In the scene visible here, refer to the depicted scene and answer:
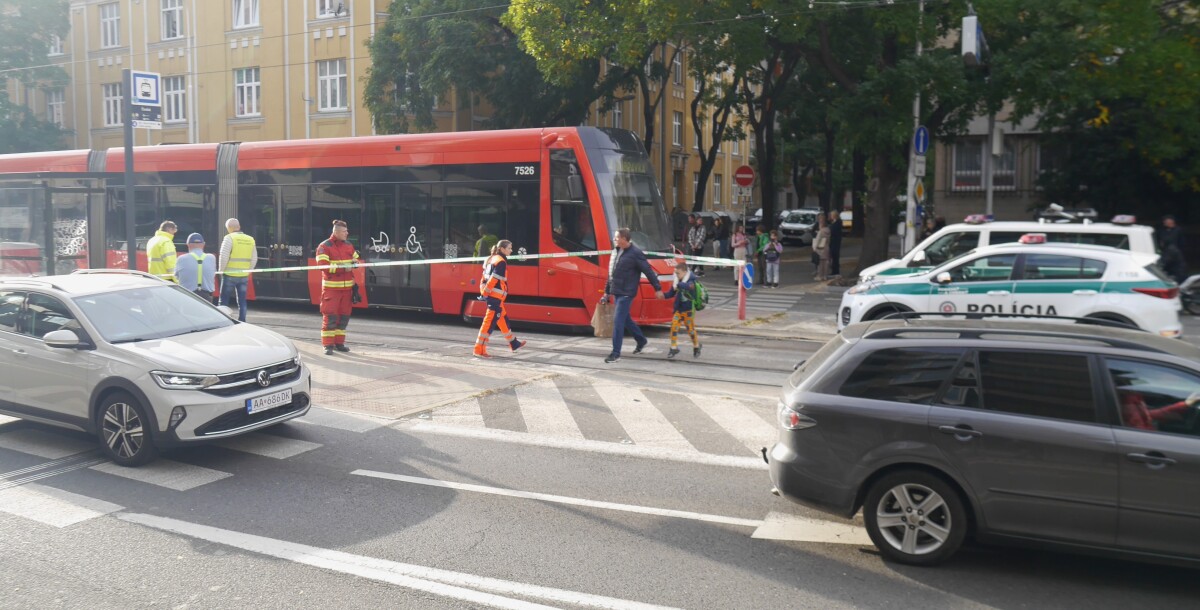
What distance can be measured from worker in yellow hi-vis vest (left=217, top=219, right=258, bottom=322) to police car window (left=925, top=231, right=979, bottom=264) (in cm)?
986

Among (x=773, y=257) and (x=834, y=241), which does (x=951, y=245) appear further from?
(x=834, y=241)

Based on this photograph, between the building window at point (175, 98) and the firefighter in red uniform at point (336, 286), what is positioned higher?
the building window at point (175, 98)

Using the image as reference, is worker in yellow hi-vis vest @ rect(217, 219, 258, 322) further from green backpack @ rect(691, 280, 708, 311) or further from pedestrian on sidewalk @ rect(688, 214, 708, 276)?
pedestrian on sidewalk @ rect(688, 214, 708, 276)

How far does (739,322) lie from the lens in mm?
17422

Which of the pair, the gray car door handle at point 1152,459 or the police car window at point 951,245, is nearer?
the gray car door handle at point 1152,459

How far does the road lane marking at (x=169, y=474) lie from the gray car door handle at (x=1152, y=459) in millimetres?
6260

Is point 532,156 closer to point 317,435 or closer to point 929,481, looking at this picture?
point 317,435

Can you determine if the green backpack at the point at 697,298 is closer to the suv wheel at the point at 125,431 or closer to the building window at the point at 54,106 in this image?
the suv wheel at the point at 125,431

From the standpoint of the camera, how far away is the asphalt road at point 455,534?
5254 mm

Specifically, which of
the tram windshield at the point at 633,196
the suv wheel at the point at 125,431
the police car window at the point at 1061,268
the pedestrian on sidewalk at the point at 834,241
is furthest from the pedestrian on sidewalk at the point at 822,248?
the suv wheel at the point at 125,431

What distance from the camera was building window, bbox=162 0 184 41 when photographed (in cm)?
3672

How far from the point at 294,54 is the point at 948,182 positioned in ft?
76.3

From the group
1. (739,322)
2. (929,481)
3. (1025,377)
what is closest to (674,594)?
(929,481)

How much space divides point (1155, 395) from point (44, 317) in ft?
27.9
